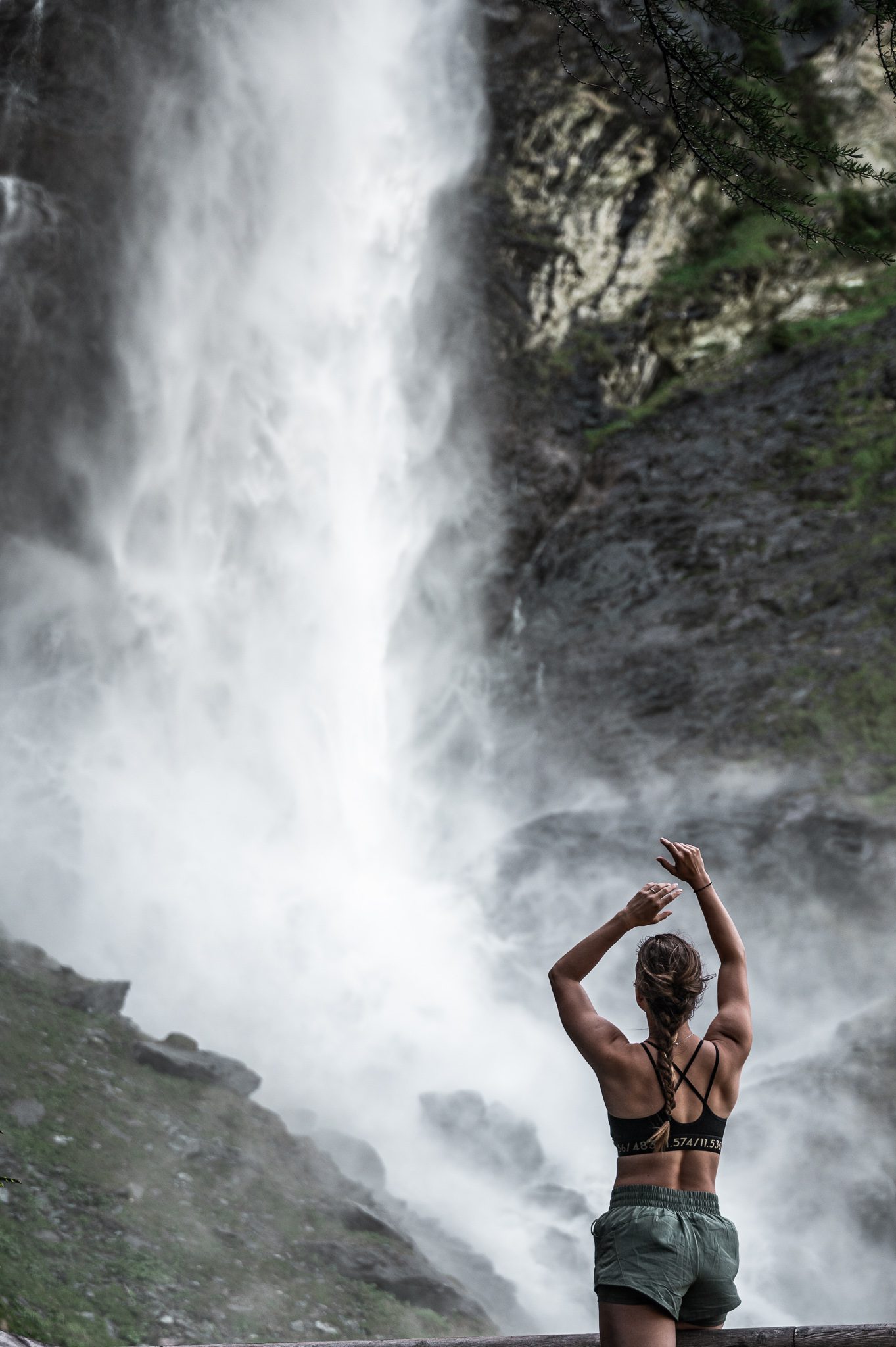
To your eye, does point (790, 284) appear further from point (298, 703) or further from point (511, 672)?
point (298, 703)

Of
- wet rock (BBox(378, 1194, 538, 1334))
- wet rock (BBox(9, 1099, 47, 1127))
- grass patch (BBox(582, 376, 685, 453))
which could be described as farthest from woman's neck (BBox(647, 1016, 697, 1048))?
grass patch (BBox(582, 376, 685, 453))

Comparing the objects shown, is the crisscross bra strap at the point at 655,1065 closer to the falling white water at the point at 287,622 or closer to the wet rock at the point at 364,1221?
the wet rock at the point at 364,1221

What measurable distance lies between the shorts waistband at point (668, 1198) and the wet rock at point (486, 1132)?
26.3ft

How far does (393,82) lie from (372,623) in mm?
10971

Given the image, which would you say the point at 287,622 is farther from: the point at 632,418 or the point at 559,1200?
the point at 559,1200

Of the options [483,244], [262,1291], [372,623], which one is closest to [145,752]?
[372,623]

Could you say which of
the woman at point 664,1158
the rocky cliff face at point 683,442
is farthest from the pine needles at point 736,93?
the rocky cliff face at point 683,442

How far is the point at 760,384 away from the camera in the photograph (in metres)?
19.4

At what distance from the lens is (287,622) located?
17.5 meters

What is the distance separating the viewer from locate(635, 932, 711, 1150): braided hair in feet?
7.89

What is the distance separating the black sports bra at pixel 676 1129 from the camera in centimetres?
241

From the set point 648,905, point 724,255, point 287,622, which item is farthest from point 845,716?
point 648,905

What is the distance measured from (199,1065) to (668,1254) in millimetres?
6731

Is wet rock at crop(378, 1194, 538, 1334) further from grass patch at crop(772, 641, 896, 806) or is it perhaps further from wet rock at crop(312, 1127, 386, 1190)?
grass patch at crop(772, 641, 896, 806)
